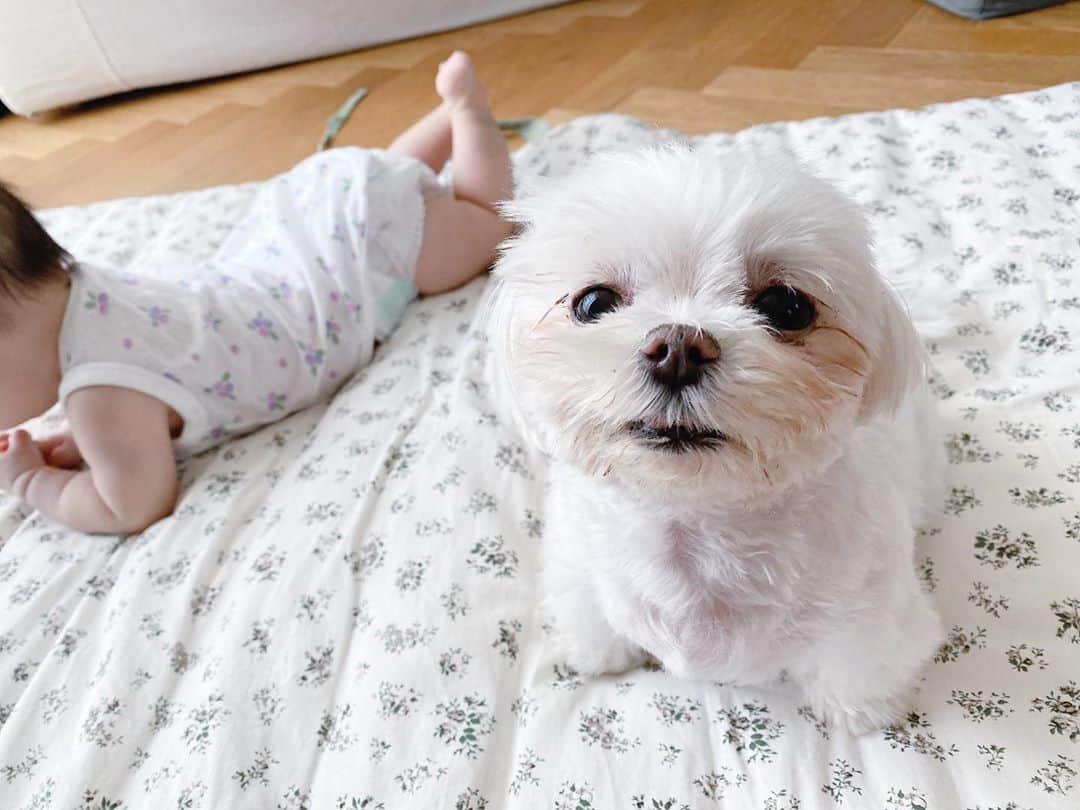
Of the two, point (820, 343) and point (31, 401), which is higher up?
point (820, 343)

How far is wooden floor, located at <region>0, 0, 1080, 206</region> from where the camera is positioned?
195 centimetres

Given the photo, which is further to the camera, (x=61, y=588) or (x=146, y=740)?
(x=61, y=588)

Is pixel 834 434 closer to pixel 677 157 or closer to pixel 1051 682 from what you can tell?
pixel 677 157

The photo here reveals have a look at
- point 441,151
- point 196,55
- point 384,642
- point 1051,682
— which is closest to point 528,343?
point 384,642

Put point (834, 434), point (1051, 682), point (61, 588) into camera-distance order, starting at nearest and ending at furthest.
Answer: point (834, 434), point (1051, 682), point (61, 588)

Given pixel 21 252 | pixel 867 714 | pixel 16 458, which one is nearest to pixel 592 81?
pixel 21 252

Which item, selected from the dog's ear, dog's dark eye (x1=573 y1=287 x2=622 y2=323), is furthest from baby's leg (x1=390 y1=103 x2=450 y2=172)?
the dog's ear

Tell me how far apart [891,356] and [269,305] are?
1014 millimetres

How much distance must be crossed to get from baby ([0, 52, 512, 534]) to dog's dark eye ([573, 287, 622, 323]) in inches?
29.9

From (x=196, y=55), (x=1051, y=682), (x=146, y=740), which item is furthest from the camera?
(x=196, y=55)

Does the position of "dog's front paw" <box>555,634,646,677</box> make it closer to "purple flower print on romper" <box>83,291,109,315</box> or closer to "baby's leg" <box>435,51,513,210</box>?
"purple flower print on romper" <box>83,291,109,315</box>

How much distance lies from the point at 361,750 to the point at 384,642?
0.12 meters

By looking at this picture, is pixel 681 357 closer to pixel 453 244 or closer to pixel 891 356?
pixel 891 356

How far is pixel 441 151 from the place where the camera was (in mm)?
1724
